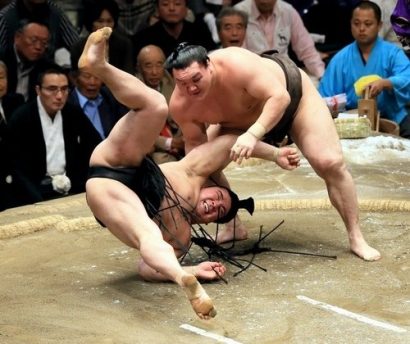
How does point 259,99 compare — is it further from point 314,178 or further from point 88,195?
point 314,178

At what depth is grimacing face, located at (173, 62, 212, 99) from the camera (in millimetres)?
3463

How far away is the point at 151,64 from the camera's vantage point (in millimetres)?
5727

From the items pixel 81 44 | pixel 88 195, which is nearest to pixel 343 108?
pixel 81 44

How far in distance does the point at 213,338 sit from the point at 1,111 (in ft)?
8.11

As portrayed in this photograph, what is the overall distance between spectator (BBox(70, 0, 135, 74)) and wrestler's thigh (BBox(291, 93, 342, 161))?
241cm

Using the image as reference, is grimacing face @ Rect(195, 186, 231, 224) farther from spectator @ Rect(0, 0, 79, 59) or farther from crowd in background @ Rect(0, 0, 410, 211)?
spectator @ Rect(0, 0, 79, 59)

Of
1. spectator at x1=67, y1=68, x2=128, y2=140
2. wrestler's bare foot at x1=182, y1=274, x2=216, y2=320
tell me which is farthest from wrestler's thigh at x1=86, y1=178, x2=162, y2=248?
spectator at x1=67, y1=68, x2=128, y2=140

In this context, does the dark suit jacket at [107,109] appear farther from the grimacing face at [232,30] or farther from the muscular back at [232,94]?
the muscular back at [232,94]

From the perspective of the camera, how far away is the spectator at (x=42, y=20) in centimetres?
580

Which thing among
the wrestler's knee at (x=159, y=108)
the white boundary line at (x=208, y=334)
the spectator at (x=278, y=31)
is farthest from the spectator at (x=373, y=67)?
the white boundary line at (x=208, y=334)

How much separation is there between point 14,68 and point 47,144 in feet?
2.55

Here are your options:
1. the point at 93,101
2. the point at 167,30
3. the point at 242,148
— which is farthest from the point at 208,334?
the point at 167,30

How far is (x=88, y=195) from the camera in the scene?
339 cm

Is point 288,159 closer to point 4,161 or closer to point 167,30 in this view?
point 4,161
